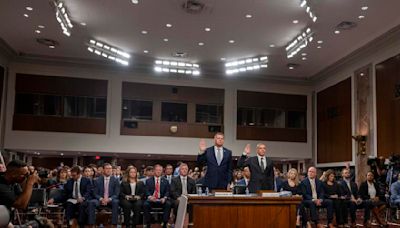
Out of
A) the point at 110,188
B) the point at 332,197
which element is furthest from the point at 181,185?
the point at 332,197

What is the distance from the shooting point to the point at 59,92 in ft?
51.9

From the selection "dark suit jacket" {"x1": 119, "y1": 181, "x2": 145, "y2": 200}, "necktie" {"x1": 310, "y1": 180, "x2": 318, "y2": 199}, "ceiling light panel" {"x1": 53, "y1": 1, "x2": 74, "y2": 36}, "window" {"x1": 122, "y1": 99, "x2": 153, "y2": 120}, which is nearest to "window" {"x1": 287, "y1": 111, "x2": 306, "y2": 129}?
"window" {"x1": 122, "y1": 99, "x2": 153, "y2": 120}

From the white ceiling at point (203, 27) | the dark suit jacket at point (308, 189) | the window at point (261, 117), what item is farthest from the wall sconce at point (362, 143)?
the dark suit jacket at point (308, 189)

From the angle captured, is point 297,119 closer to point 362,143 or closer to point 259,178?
point 362,143

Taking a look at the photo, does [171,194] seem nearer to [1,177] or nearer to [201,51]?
[1,177]

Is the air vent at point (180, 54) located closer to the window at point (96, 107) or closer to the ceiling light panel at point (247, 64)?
the ceiling light panel at point (247, 64)

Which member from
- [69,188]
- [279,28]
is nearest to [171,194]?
[69,188]

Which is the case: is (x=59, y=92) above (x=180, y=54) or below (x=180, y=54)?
below

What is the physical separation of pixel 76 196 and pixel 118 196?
0.83 m

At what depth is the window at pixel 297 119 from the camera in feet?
58.0

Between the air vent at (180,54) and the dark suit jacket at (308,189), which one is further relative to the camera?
the air vent at (180,54)

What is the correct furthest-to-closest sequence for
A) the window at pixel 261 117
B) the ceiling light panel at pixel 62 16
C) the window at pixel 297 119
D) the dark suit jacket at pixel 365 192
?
the window at pixel 297 119 → the window at pixel 261 117 → the ceiling light panel at pixel 62 16 → the dark suit jacket at pixel 365 192

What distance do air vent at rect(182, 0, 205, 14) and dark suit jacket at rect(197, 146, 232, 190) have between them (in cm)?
556

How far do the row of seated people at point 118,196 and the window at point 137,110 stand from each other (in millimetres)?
7709
